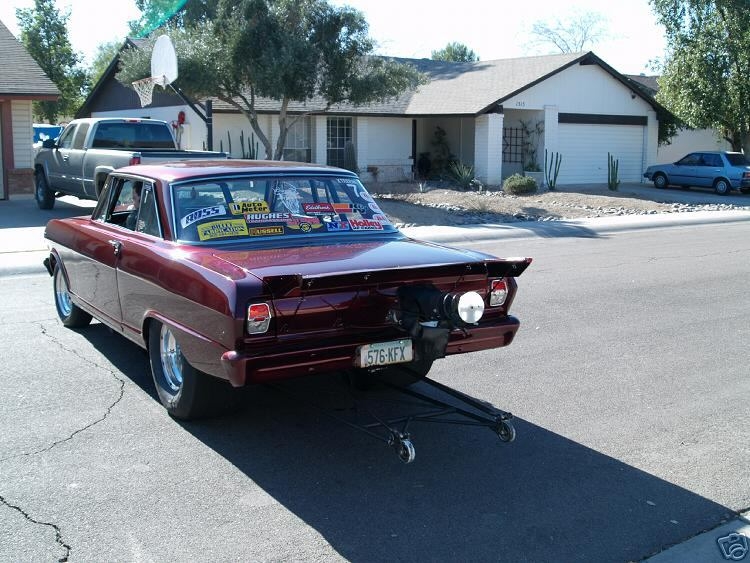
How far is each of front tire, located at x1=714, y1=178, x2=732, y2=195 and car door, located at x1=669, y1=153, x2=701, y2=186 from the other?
828 mm

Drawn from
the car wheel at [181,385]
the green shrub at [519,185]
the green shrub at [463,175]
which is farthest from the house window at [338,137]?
the car wheel at [181,385]

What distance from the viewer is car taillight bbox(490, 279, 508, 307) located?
5340 millimetres

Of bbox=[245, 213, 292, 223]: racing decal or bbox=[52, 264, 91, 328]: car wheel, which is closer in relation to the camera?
bbox=[245, 213, 292, 223]: racing decal

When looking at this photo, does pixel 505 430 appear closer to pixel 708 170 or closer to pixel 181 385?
pixel 181 385

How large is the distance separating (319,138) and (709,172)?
13417 millimetres

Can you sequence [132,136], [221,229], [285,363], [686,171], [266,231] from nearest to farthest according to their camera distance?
[285,363] < [221,229] < [266,231] < [132,136] < [686,171]

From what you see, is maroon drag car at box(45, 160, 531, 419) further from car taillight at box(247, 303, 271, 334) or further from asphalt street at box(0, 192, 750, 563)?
asphalt street at box(0, 192, 750, 563)

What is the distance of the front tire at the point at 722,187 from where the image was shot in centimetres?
2847

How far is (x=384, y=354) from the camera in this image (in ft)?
15.7

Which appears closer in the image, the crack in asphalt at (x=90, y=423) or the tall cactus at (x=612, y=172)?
the crack in asphalt at (x=90, y=423)

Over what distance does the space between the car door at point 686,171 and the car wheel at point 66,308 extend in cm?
2584

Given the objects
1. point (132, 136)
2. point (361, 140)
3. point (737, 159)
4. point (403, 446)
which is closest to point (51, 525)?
point (403, 446)

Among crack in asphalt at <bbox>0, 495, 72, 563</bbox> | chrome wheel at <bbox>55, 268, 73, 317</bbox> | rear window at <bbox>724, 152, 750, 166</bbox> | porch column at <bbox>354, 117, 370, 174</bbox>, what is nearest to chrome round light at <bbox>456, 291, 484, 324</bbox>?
crack in asphalt at <bbox>0, 495, 72, 563</bbox>

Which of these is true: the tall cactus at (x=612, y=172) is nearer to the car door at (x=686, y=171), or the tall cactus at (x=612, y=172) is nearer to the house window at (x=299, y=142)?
the car door at (x=686, y=171)
